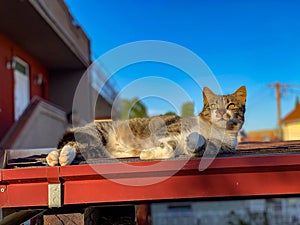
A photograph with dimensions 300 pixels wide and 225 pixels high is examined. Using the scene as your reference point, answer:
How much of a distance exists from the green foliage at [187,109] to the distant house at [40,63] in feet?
14.4

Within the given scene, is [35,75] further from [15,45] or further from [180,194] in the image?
[180,194]

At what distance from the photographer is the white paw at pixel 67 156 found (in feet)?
7.26

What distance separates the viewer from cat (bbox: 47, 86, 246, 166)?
2367 mm

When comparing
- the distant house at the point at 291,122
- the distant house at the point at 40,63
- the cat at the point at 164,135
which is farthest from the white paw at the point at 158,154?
the distant house at the point at 291,122

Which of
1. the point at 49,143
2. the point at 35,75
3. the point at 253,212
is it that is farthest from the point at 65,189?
the point at 35,75

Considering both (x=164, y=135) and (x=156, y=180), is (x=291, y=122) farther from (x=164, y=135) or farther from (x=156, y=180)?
(x=156, y=180)

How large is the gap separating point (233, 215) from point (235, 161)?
247 inches

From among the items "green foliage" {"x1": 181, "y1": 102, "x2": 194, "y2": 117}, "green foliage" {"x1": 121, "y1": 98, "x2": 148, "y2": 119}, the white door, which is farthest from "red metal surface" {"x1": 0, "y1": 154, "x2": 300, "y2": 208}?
the white door

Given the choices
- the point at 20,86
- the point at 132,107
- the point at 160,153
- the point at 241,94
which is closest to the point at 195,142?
the point at 160,153

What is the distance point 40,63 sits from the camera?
12.0 m

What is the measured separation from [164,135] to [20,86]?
842 centimetres

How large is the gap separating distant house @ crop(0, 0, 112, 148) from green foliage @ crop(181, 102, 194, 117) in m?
4.39

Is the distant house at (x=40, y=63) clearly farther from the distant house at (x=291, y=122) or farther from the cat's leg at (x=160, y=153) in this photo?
the distant house at (x=291, y=122)

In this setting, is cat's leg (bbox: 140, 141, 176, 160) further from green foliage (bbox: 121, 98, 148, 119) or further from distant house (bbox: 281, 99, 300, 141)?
distant house (bbox: 281, 99, 300, 141)
